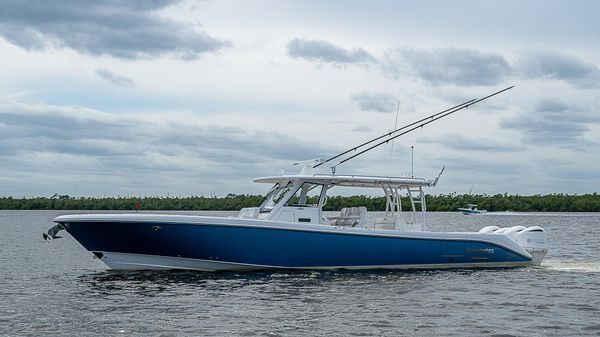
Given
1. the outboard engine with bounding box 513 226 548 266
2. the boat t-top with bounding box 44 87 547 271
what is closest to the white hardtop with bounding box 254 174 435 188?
the boat t-top with bounding box 44 87 547 271

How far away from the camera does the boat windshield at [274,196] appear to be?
22797 millimetres

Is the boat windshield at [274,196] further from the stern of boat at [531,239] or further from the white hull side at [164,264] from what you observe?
the stern of boat at [531,239]

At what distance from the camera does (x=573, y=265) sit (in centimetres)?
2677

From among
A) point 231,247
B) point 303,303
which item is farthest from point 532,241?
point 303,303

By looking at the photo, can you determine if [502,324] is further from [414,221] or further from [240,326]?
[414,221]

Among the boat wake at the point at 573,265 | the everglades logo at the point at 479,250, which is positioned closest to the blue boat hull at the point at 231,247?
the everglades logo at the point at 479,250

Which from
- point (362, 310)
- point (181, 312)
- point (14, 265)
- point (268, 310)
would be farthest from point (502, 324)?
point (14, 265)

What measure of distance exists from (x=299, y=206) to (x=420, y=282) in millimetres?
3990

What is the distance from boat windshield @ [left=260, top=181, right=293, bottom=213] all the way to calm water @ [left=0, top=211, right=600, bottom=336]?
82.5 inches

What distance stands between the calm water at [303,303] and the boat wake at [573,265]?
1.51 ft

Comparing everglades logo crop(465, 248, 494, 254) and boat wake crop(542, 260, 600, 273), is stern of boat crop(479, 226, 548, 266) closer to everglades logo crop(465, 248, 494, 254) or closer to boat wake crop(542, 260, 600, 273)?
boat wake crop(542, 260, 600, 273)

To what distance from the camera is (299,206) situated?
22.4 meters

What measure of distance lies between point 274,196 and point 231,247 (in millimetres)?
2597

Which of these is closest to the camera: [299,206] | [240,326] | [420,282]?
[240,326]
